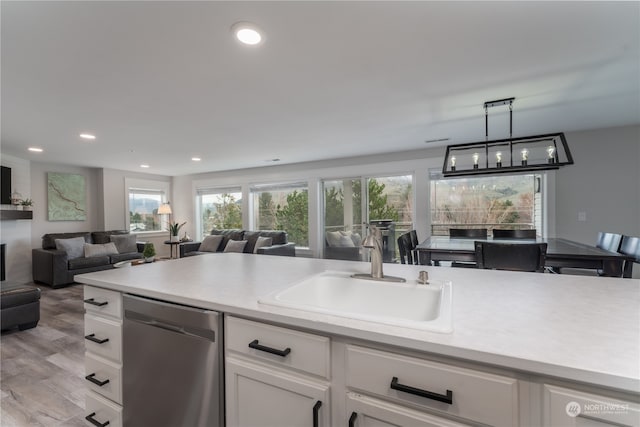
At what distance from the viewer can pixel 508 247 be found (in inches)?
92.8

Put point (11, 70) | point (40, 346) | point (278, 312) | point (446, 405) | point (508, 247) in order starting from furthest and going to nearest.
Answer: point (40, 346) → point (508, 247) → point (11, 70) → point (278, 312) → point (446, 405)

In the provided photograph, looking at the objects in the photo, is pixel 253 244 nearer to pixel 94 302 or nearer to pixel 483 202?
pixel 483 202

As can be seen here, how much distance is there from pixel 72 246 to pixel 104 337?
4925mm

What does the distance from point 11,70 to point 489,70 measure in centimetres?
353

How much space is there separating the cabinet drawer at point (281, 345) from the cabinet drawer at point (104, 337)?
Result: 2.35 feet

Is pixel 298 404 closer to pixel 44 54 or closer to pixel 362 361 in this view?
pixel 362 361

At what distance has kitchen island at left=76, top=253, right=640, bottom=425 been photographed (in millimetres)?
634

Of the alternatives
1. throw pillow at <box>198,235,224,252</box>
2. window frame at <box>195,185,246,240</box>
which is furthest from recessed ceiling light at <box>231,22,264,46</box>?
window frame at <box>195,185,246,240</box>

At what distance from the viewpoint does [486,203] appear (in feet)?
14.7

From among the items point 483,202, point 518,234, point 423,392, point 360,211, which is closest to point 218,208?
point 360,211

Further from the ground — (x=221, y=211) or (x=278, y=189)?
(x=278, y=189)

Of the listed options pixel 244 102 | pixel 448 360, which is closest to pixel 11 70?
pixel 244 102

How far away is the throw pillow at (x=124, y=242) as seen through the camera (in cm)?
577

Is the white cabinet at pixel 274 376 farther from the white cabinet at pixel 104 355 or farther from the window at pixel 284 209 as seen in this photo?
the window at pixel 284 209
